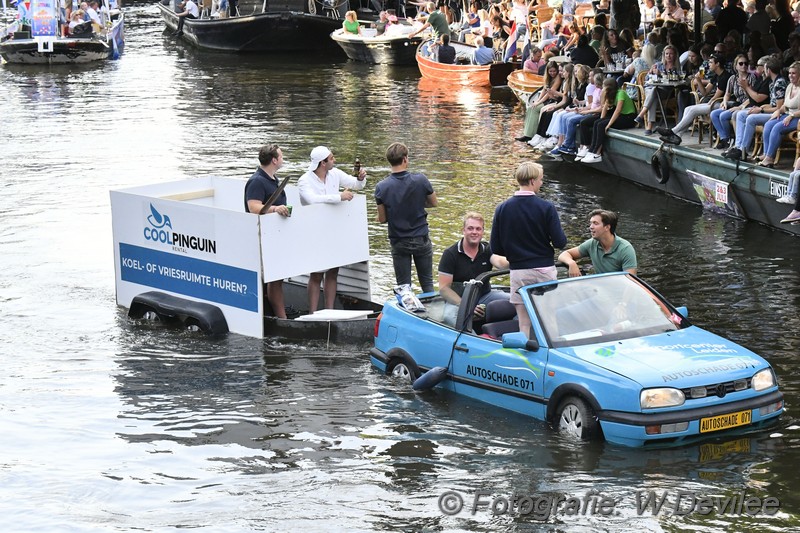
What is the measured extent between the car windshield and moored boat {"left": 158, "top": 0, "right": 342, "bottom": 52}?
128 feet

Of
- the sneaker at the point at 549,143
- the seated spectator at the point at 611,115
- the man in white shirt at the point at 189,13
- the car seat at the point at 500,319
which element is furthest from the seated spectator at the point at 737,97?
the man in white shirt at the point at 189,13

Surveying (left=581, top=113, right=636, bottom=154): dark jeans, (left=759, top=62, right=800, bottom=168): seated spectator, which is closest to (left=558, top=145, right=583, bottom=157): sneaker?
(left=581, top=113, right=636, bottom=154): dark jeans

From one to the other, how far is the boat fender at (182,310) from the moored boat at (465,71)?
2172 cm

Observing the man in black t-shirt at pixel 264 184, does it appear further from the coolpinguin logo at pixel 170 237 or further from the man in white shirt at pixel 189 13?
the man in white shirt at pixel 189 13

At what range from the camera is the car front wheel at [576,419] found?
911 centimetres

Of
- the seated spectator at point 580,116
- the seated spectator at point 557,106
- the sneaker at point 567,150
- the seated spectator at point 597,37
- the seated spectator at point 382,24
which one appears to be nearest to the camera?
the seated spectator at point 580,116

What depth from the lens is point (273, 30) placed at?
157 feet

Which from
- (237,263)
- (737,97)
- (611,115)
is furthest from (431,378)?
(611,115)

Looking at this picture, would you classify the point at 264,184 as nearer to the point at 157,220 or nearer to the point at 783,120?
the point at 157,220

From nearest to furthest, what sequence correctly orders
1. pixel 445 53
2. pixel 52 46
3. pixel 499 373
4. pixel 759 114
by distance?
pixel 499 373 < pixel 759 114 < pixel 445 53 < pixel 52 46

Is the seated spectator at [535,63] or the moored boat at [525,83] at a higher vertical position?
the seated spectator at [535,63]

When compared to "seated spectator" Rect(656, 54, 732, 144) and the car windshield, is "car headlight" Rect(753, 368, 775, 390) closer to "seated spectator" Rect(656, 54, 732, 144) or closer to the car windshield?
the car windshield

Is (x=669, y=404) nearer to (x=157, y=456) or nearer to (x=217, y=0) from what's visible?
(x=157, y=456)

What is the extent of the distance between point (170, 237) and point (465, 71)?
22.6 m
